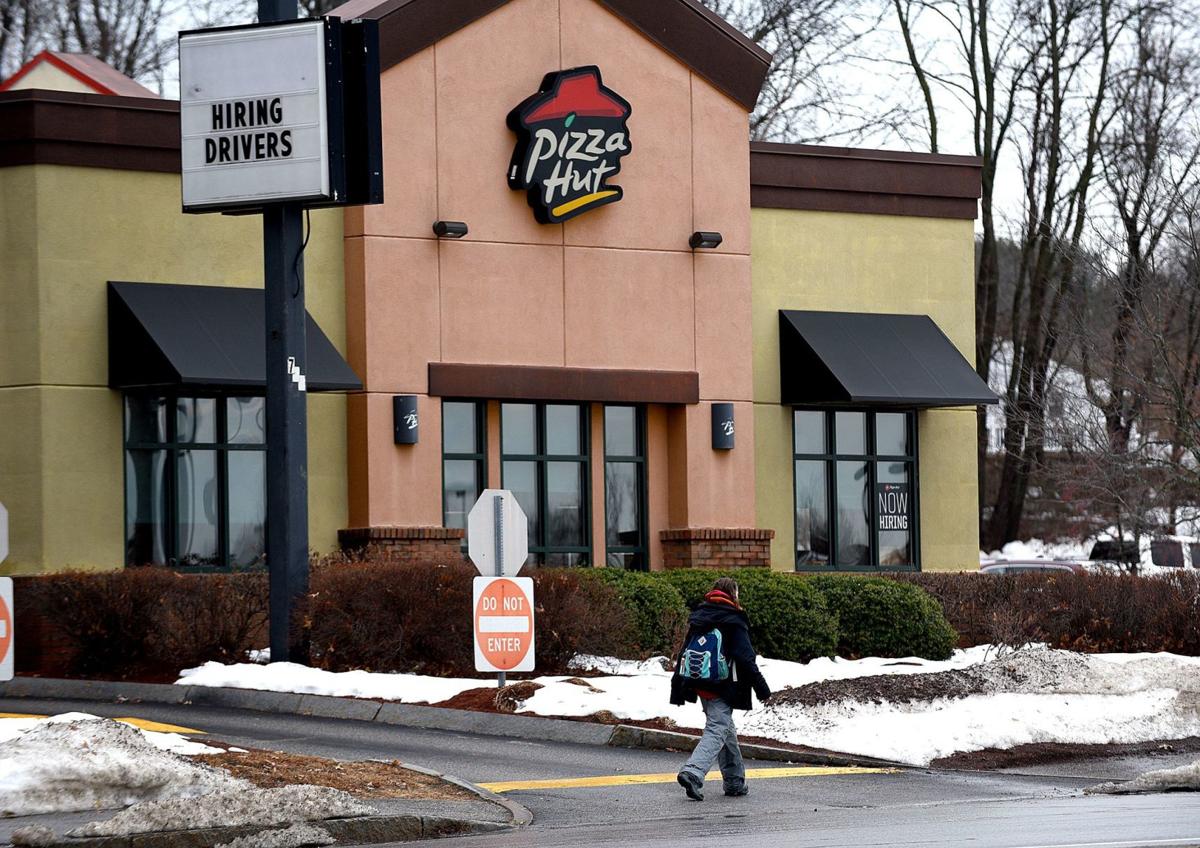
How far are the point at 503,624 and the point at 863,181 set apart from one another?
11.8 m

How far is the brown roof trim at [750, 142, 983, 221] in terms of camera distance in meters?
27.9

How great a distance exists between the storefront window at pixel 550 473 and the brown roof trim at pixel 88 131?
5371 millimetres

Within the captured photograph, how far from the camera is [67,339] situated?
23.2 meters

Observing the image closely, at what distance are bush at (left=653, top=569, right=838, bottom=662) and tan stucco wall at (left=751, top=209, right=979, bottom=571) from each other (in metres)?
3.92

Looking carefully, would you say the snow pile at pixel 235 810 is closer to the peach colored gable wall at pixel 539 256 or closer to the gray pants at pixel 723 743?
the gray pants at pixel 723 743

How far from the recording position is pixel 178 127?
24.0 m

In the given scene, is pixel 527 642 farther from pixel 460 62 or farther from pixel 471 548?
pixel 460 62

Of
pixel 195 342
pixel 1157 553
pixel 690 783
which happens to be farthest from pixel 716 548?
pixel 1157 553

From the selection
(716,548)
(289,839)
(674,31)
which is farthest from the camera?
(674,31)

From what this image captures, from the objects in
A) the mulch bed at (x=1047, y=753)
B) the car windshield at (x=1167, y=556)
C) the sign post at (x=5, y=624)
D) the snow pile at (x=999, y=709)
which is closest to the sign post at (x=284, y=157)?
the sign post at (x=5, y=624)

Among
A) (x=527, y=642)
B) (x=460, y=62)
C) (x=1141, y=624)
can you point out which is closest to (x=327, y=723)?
(x=527, y=642)

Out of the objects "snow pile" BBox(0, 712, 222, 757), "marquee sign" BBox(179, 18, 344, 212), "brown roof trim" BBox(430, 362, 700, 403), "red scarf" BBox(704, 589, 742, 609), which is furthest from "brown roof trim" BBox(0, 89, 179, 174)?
"red scarf" BBox(704, 589, 742, 609)

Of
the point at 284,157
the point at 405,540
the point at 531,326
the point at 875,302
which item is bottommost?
the point at 405,540

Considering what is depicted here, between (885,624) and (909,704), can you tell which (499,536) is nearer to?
(909,704)
